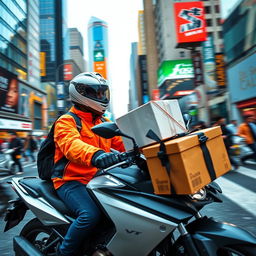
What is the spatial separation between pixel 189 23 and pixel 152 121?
53121 millimetres

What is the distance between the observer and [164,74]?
64.0m

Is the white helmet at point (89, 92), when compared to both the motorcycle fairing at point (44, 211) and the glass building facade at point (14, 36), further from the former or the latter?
the glass building facade at point (14, 36)

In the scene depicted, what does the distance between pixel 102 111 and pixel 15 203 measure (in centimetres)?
128

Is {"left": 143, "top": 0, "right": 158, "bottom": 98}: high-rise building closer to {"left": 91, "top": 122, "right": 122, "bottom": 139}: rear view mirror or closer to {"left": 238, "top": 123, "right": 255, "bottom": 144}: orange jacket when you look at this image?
{"left": 238, "top": 123, "right": 255, "bottom": 144}: orange jacket

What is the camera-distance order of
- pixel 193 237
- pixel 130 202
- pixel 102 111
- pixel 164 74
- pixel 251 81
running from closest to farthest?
pixel 193 237, pixel 130 202, pixel 102 111, pixel 251 81, pixel 164 74

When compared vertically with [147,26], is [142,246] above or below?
below

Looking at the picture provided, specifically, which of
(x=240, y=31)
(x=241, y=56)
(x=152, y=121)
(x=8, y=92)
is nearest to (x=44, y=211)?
(x=152, y=121)

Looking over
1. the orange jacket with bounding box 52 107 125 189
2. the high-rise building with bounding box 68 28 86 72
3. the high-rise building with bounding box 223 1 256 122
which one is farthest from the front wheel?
the high-rise building with bounding box 68 28 86 72

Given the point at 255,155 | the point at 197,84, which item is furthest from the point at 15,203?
the point at 197,84

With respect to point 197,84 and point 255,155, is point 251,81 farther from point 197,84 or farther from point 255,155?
point 197,84

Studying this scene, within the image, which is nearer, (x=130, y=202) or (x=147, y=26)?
(x=130, y=202)

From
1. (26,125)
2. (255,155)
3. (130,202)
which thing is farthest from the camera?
(26,125)

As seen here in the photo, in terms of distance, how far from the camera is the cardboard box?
184cm

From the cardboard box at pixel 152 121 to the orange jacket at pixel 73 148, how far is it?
289mm
